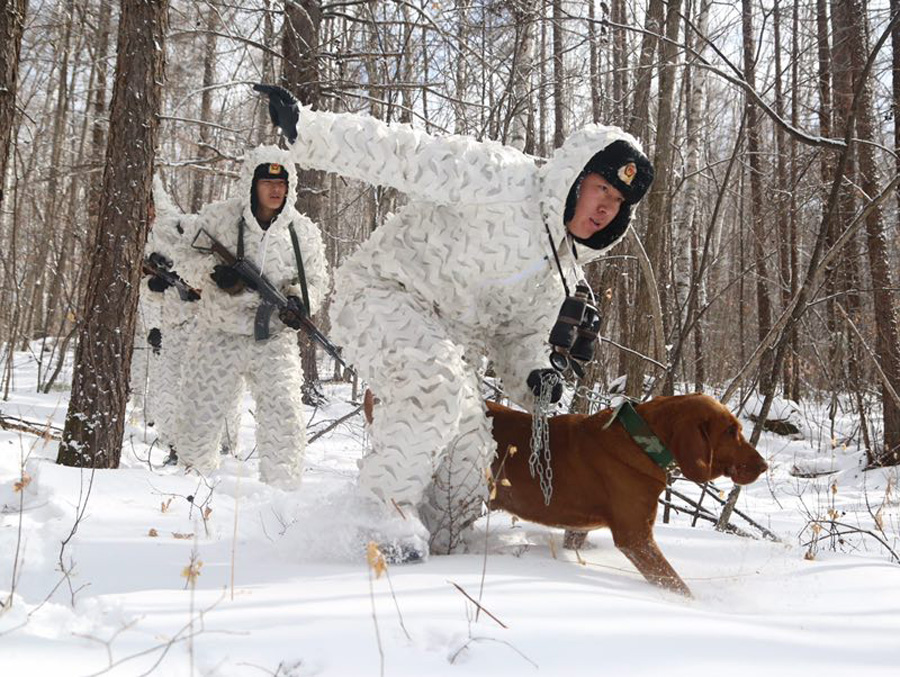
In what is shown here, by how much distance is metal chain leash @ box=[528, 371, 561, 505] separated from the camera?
232 centimetres

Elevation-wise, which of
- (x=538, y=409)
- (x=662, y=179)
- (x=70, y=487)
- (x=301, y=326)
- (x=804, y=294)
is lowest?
(x=70, y=487)

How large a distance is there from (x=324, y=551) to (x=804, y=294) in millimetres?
2540

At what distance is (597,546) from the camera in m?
2.69

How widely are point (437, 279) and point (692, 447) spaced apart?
1.02 meters

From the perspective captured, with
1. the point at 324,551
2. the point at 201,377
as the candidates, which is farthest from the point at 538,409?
the point at 201,377

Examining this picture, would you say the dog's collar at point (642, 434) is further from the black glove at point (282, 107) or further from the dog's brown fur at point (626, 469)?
the black glove at point (282, 107)

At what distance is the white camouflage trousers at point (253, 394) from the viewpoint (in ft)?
13.8

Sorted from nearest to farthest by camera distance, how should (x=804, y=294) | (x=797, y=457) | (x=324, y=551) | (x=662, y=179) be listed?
(x=324, y=551), (x=804, y=294), (x=662, y=179), (x=797, y=457)

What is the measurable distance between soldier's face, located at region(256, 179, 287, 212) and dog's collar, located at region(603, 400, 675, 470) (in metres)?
2.80

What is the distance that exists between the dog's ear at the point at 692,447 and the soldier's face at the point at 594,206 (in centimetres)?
74

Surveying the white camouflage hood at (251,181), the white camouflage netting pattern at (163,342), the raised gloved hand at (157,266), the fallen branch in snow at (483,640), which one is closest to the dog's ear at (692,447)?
the fallen branch in snow at (483,640)

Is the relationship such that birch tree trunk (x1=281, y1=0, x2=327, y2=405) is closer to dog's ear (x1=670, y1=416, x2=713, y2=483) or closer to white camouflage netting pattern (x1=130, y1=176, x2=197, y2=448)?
white camouflage netting pattern (x1=130, y1=176, x2=197, y2=448)

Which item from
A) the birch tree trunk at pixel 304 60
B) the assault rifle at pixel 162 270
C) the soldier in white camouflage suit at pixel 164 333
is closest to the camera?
the soldier in white camouflage suit at pixel 164 333

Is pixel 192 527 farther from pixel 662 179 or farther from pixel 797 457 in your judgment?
pixel 797 457
